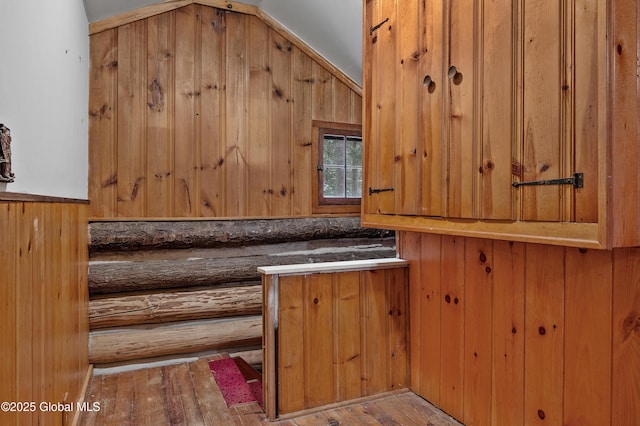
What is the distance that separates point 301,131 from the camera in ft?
10.9

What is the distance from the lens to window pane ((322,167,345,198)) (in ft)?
11.3

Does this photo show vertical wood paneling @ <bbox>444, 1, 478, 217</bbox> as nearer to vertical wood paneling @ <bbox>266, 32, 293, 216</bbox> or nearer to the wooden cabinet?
the wooden cabinet

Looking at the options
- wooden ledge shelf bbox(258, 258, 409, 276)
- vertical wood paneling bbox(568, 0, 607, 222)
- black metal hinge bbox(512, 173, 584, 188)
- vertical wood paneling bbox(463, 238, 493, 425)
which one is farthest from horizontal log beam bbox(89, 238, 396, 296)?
vertical wood paneling bbox(568, 0, 607, 222)

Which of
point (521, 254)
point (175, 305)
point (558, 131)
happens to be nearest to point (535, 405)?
point (521, 254)

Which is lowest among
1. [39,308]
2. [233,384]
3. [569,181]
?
[233,384]

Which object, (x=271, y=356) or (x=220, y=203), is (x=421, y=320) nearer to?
(x=271, y=356)

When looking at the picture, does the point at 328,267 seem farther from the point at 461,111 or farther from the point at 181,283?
the point at 181,283

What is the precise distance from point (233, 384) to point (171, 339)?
666 mm

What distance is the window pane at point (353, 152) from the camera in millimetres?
3529

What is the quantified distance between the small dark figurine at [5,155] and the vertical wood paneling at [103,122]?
1.76 meters

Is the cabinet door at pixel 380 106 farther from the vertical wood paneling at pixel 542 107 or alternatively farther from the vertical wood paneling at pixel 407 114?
the vertical wood paneling at pixel 542 107

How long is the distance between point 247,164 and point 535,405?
7.79 feet

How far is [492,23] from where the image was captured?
1379 mm

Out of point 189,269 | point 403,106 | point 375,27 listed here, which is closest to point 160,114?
point 189,269
